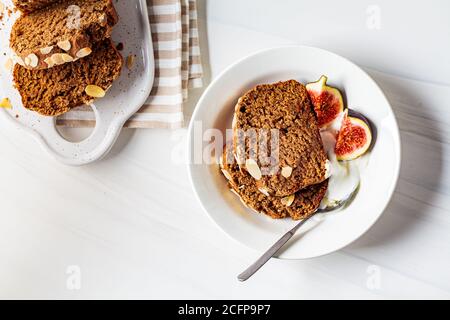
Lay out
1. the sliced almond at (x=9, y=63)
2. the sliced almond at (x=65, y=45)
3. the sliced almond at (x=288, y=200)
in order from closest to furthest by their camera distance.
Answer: the sliced almond at (x=65, y=45) → the sliced almond at (x=288, y=200) → the sliced almond at (x=9, y=63)

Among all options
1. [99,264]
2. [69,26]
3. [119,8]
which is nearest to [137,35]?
[119,8]

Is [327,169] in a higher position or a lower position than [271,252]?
higher

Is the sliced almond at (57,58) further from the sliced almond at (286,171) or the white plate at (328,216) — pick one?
the sliced almond at (286,171)

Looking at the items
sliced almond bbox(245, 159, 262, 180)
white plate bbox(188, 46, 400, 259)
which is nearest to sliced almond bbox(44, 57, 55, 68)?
white plate bbox(188, 46, 400, 259)

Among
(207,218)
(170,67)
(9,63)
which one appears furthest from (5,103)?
(207,218)

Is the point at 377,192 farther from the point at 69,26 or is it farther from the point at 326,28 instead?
the point at 69,26

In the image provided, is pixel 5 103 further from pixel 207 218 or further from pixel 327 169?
pixel 327 169

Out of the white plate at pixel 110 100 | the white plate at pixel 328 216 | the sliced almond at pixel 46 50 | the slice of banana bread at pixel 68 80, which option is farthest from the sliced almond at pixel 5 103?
the white plate at pixel 328 216
